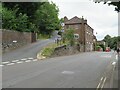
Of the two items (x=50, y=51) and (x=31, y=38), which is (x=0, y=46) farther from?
(x=31, y=38)

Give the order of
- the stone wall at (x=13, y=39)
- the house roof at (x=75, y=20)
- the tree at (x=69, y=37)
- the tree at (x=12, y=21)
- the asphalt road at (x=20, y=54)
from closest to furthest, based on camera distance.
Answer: the asphalt road at (x=20, y=54) → the stone wall at (x=13, y=39) → the tree at (x=12, y=21) → the tree at (x=69, y=37) → the house roof at (x=75, y=20)

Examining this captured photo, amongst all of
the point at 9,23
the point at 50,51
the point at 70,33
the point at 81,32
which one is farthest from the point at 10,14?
the point at 81,32

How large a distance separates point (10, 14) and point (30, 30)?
23.5ft

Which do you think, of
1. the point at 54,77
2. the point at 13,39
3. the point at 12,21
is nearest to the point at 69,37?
the point at 12,21

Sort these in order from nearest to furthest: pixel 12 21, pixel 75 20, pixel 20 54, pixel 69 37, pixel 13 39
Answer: pixel 20 54
pixel 13 39
pixel 12 21
pixel 69 37
pixel 75 20

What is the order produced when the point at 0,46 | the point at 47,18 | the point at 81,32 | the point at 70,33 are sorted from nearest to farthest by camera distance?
the point at 0,46
the point at 70,33
the point at 47,18
the point at 81,32

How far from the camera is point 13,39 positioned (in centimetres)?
3966

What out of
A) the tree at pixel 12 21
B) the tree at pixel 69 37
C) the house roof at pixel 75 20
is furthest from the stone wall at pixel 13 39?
the house roof at pixel 75 20

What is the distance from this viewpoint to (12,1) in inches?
1857

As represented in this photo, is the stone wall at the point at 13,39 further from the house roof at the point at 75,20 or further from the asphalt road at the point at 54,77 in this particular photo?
the house roof at the point at 75,20

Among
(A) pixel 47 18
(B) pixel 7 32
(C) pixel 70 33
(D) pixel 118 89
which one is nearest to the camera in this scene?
(D) pixel 118 89

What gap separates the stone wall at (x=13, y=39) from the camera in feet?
119

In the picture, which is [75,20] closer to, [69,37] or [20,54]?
[69,37]

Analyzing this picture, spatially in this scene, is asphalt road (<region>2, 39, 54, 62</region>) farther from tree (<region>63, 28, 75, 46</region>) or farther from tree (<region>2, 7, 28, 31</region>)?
tree (<region>63, 28, 75, 46</region>)
